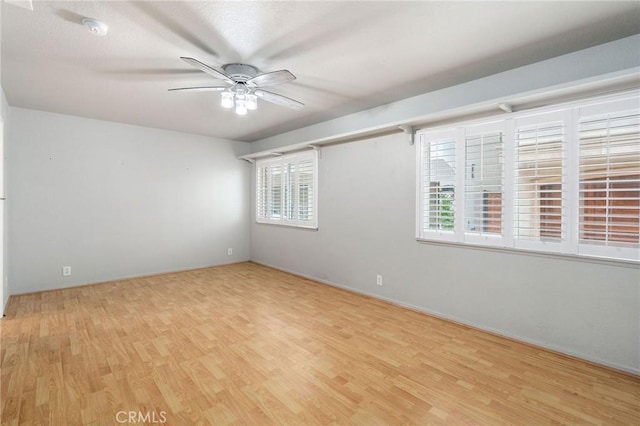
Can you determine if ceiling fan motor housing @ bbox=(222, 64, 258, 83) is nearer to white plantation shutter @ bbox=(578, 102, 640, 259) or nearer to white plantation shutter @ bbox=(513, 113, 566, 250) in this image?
white plantation shutter @ bbox=(513, 113, 566, 250)

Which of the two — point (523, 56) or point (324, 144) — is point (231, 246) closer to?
point (324, 144)

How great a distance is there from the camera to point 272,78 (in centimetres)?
249

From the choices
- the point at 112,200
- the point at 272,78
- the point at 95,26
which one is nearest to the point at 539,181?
the point at 272,78

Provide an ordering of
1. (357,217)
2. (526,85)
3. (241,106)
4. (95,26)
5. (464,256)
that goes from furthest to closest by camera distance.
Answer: (357,217), (464,256), (241,106), (526,85), (95,26)

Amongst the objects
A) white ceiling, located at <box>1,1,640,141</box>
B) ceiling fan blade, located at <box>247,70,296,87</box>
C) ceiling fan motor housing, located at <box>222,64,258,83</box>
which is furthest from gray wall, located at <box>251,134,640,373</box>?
ceiling fan motor housing, located at <box>222,64,258,83</box>

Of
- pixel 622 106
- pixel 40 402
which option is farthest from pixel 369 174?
pixel 40 402

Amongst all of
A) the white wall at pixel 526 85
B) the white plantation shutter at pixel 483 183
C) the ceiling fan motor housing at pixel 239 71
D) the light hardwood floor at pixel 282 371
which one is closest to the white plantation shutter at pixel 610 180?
the white wall at pixel 526 85

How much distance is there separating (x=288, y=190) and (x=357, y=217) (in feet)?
5.59

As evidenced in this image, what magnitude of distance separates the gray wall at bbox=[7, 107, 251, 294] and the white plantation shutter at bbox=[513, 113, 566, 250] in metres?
4.99

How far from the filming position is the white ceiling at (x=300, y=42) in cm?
194

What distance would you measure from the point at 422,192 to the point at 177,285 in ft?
12.5

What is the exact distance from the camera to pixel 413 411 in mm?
1855

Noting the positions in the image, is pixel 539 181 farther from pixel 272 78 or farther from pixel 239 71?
pixel 239 71

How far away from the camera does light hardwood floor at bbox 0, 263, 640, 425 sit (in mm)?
1842
